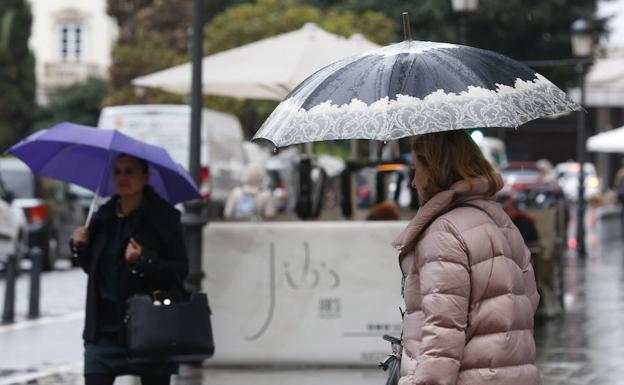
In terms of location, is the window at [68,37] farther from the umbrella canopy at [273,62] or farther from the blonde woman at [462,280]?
the blonde woman at [462,280]

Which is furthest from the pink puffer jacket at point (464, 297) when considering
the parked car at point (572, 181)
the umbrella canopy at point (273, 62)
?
the parked car at point (572, 181)

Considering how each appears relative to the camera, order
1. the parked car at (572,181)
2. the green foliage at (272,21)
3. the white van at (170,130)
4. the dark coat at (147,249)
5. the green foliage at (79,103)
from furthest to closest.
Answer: the green foliage at (79,103), the parked car at (572,181), the green foliage at (272,21), the white van at (170,130), the dark coat at (147,249)

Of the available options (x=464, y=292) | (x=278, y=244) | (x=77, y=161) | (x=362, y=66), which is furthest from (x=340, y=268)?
(x=464, y=292)

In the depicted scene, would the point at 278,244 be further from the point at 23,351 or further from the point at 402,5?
the point at 402,5

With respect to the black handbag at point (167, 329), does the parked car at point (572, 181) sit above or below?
above

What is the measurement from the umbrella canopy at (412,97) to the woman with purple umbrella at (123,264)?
77.4 inches

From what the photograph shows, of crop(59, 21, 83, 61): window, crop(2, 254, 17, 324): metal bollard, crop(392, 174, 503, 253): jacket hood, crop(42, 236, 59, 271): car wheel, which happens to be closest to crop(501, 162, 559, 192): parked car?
crop(42, 236, 59, 271): car wheel

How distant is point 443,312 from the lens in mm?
5020

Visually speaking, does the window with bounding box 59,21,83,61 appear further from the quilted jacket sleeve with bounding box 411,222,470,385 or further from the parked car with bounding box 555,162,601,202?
the quilted jacket sleeve with bounding box 411,222,470,385

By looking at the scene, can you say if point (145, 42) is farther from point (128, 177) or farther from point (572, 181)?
point (128, 177)

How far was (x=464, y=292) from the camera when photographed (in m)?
5.06

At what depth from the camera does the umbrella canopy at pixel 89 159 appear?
8.37 meters

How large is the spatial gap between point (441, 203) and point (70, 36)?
268ft

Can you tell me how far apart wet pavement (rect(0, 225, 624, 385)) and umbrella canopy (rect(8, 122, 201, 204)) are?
2.68 metres
